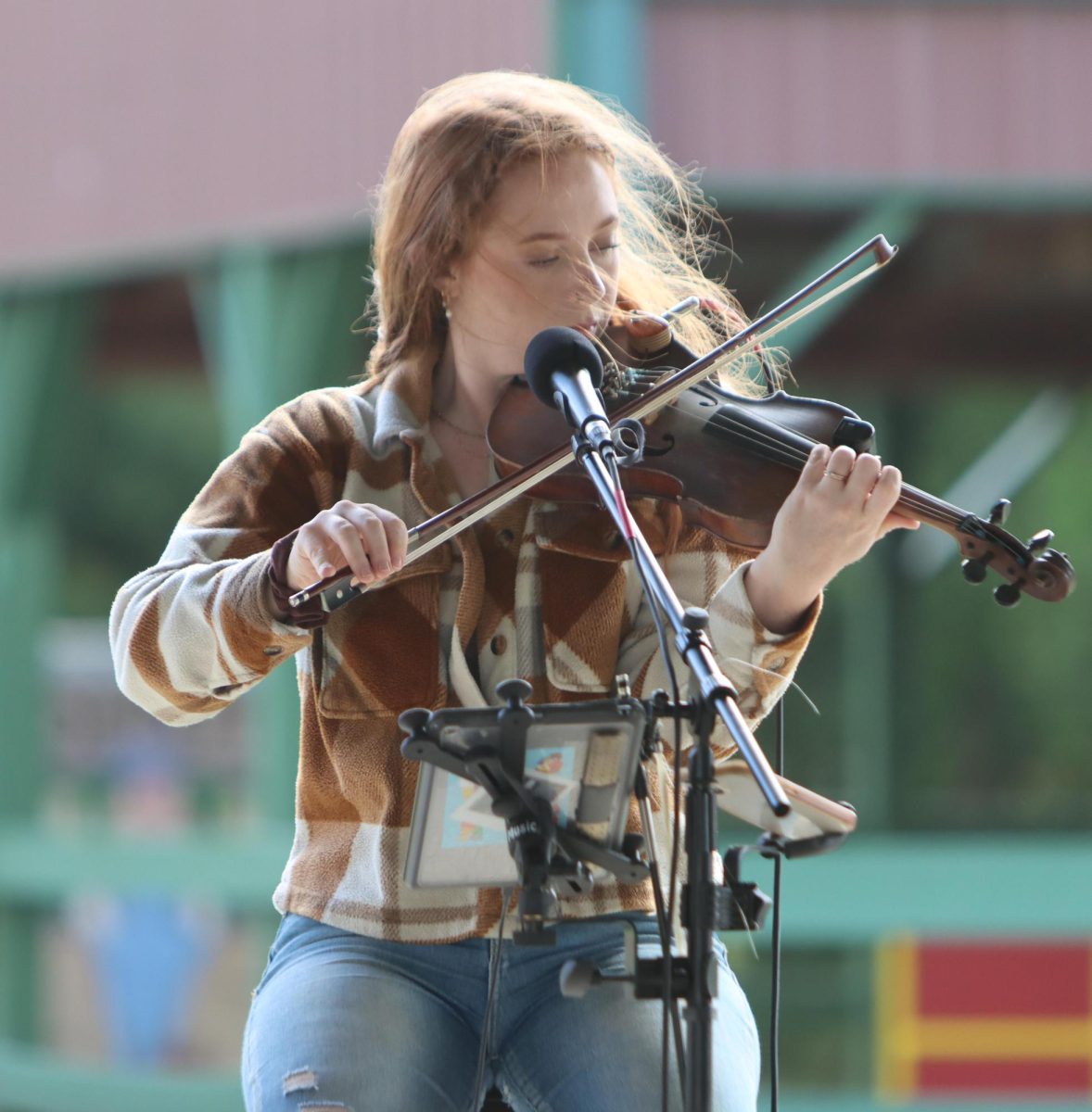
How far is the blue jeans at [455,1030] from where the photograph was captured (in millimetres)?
1579

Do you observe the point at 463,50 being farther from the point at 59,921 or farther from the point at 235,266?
the point at 59,921

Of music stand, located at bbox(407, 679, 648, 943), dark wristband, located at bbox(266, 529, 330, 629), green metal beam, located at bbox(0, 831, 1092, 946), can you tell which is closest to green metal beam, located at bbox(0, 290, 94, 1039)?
green metal beam, located at bbox(0, 831, 1092, 946)

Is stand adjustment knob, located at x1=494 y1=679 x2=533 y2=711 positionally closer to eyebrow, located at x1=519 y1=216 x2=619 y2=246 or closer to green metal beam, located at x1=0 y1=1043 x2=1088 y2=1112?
eyebrow, located at x1=519 y1=216 x2=619 y2=246

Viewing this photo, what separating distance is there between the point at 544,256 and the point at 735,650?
1.50 feet

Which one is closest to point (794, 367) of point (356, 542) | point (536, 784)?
point (356, 542)

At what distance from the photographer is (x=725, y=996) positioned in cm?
170

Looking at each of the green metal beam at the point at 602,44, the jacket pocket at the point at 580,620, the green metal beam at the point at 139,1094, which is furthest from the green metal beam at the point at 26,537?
the jacket pocket at the point at 580,620

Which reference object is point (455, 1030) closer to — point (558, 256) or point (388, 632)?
point (388, 632)

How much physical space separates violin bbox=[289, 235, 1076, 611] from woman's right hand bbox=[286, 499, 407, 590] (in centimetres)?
7

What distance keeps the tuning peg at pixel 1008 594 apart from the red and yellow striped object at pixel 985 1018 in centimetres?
368

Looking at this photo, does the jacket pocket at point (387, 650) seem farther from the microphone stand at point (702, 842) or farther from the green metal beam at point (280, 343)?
the green metal beam at point (280, 343)

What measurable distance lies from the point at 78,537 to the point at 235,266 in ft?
23.5

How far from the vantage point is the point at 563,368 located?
1.56 m

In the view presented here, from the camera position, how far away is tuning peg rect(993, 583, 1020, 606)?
5.59ft
